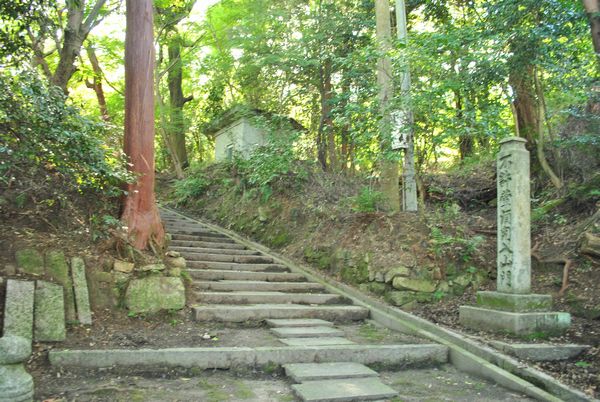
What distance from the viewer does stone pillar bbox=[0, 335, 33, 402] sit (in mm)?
3160

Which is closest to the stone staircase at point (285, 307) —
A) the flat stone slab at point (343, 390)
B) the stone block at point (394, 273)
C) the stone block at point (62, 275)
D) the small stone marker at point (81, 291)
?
the flat stone slab at point (343, 390)

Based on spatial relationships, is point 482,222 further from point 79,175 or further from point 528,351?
point 79,175

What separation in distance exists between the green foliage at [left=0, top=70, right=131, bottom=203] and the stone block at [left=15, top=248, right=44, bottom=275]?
0.87 metres

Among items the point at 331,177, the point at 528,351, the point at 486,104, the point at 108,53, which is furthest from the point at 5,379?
the point at 108,53

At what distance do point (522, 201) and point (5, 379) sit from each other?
574cm

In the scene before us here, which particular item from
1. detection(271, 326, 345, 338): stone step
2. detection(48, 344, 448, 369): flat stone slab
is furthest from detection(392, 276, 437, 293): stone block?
detection(48, 344, 448, 369): flat stone slab

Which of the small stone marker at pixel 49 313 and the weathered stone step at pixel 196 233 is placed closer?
the small stone marker at pixel 49 313

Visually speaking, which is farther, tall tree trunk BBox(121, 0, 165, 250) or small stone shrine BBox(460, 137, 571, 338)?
tall tree trunk BBox(121, 0, 165, 250)

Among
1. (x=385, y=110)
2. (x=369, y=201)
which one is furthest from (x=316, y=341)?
(x=385, y=110)

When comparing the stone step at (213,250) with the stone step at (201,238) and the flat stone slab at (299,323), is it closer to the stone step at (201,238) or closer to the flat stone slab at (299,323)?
the stone step at (201,238)

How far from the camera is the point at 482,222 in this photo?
28.0 feet

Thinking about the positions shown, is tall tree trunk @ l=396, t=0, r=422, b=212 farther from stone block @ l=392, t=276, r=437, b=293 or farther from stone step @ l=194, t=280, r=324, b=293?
stone step @ l=194, t=280, r=324, b=293

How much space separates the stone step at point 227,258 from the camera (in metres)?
8.58

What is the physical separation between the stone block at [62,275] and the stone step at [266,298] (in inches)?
70.6
